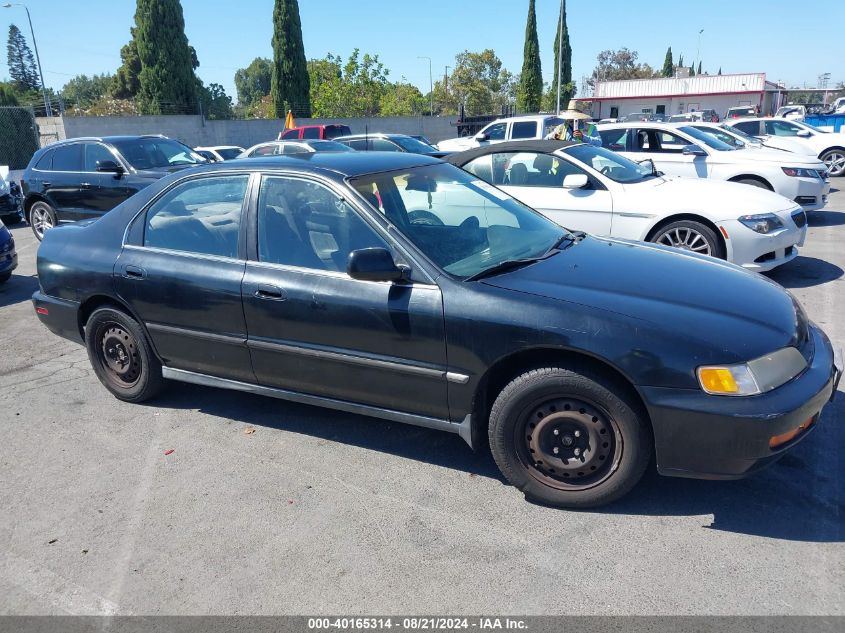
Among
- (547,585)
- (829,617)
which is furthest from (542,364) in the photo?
(829,617)

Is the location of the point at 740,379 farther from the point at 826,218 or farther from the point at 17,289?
the point at 826,218

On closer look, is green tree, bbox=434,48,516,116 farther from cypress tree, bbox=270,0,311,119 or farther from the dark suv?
the dark suv

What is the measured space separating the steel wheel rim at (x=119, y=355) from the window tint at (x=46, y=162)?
7.36m

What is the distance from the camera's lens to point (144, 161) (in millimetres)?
9898

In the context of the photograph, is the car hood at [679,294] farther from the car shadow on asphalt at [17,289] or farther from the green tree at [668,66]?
the green tree at [668,66]

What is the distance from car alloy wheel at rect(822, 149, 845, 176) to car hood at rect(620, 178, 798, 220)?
472 inches

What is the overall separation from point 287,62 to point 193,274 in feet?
128

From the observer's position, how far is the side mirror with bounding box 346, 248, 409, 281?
3.27m

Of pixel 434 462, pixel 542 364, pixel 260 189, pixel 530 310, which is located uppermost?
pixel 260 189

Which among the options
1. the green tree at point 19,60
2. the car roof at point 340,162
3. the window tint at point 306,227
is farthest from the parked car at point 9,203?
the green tree at point 19,60

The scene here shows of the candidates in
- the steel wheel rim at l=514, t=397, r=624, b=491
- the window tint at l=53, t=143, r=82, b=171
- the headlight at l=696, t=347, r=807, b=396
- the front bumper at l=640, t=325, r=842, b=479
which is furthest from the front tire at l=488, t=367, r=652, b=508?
the window tint at l=53, t=143, r=82, b=171

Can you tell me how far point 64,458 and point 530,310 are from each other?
2.94m

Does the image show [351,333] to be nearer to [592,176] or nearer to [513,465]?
[513,465]

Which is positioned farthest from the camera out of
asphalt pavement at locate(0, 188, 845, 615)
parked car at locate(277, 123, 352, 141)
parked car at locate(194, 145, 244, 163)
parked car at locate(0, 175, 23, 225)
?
parked car at locate(277, 123, 352, 141)
